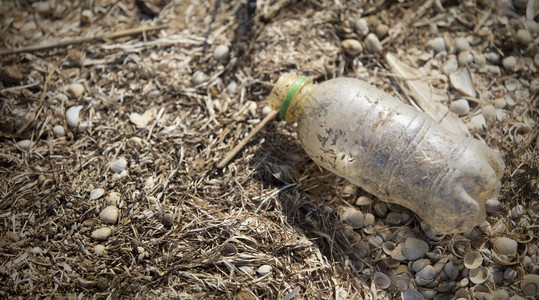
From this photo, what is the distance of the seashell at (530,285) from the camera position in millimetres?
1979

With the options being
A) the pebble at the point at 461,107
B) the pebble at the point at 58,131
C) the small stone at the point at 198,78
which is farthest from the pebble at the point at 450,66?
Result: the pebble at the point at 58,131

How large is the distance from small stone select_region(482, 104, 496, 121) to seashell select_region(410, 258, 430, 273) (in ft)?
3.33

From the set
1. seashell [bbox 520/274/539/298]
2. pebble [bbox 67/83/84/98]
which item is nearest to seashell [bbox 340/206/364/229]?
seashell [bbox 520/274/539/298]

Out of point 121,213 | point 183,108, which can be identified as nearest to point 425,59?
point 183,108

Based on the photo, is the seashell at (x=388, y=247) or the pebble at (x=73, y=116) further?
the pebble at (x=73, y=116)

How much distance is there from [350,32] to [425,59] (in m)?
0.55

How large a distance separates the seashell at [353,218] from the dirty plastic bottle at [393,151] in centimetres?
15

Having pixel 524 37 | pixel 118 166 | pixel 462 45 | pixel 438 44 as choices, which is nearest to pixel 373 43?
pixel 438 44

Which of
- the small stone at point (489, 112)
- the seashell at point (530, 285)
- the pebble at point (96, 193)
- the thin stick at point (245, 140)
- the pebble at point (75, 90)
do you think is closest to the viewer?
the seashell at point (530, 285)

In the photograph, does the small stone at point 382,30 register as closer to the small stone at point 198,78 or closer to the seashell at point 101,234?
the small stone at point 198,78

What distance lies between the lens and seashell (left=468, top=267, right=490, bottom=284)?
2035 mm

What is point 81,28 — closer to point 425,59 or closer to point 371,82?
point 371,82

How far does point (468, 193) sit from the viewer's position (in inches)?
78.4

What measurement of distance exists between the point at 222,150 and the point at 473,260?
1.54 metres
